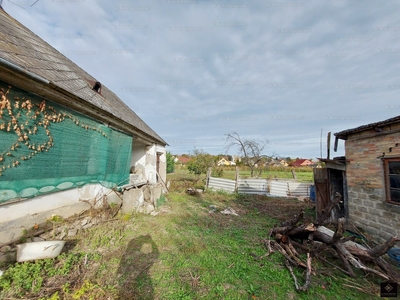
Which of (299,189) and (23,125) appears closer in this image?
(23,125)

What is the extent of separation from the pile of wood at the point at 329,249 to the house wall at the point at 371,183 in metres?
1.35

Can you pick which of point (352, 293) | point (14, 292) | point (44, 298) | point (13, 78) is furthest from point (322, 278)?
point (13, 78)

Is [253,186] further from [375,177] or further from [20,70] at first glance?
[20,70]

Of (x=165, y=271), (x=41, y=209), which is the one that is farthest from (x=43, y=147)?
(x=165, y=271)

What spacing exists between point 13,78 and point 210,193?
365 inches

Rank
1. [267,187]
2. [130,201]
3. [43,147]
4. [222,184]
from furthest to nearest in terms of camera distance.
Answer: [222,184] → [267,187] → [130,201] → [43,147]

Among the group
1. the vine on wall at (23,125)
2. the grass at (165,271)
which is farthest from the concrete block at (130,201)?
the vine on wall at (23,125)

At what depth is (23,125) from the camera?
9.42ft

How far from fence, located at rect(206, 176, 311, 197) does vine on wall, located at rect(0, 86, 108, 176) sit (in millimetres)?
9331

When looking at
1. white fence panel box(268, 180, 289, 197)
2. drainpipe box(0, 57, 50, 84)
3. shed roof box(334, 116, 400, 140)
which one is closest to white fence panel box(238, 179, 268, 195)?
white fence panel box(268, 180, 289, 197)

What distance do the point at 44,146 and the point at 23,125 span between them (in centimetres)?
49

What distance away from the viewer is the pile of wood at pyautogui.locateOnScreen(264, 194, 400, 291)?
2803 millimetres

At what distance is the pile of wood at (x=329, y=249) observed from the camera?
280cm

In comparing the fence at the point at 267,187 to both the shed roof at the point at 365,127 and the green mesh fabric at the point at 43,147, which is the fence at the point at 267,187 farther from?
the green mesh fabric at the point at 43,147
